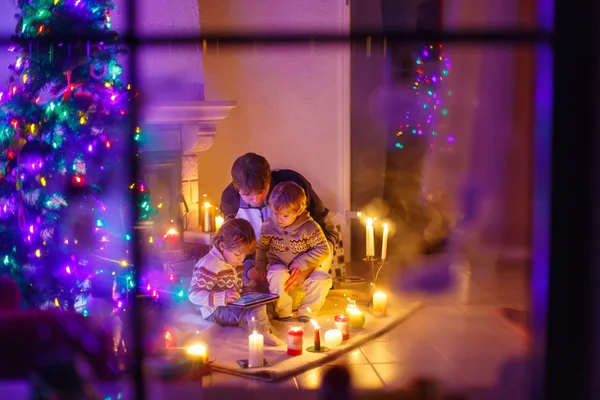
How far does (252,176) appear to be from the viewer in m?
4.55

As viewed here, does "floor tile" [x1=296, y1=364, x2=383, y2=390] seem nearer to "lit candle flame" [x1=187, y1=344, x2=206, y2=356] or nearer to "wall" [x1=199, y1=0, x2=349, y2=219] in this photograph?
"lit candle flame" [x1=187, y1=344, x2=206, y2=356]

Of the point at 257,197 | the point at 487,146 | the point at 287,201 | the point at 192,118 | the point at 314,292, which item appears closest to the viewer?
the point at 287,201

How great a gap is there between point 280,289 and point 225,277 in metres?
0.37

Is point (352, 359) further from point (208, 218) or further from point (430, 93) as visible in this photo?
point (430, 93)

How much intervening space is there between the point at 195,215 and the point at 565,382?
12.7 ft

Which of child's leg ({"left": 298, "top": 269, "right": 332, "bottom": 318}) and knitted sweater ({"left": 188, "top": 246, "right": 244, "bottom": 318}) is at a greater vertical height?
knitted sweater ({"left": 188, "top": 246, "right": 244, "bottom": 318})

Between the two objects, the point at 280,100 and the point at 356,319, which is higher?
the point at 280,100

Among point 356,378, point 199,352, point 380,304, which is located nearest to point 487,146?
point 380,304

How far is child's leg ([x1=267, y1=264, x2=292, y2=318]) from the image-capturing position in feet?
14.4

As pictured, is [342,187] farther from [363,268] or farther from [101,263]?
[101,263]

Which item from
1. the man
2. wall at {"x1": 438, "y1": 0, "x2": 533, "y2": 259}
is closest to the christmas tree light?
wall at {"x1": 438, "y1": 0, "x2": 533, "y2": 259}

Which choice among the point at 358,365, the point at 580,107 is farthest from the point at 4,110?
the point at 580,107

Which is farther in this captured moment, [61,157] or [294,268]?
[294,268]

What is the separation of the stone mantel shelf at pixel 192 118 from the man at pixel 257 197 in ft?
3.07
